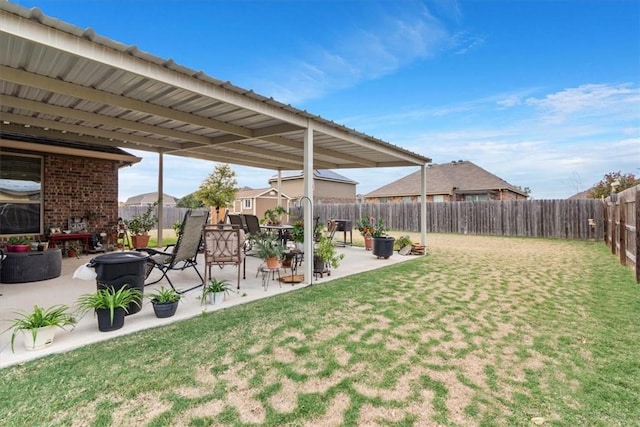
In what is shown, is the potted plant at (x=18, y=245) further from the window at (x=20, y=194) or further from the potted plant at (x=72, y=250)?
the potted plant at (x=72, y=250)

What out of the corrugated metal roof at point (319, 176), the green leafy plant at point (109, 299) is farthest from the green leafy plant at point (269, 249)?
the corrugated metal roof at point (319, 176)

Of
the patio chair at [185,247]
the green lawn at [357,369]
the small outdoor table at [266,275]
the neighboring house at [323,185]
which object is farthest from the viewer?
the neighboring house at [323,185]

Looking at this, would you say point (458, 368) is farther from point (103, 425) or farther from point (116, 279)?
point (116, 279)

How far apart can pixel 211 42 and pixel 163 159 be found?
427 centimetres

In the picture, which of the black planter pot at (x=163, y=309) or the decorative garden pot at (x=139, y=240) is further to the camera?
the decorative garden pot at (x=139, y=240)

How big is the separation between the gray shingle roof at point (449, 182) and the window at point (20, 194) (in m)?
21.3

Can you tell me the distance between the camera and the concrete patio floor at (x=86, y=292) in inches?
113

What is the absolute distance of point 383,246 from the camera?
8023 millimetres

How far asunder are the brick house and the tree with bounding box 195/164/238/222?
48.4 ft

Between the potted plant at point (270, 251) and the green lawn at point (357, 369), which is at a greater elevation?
the potted plant at point (270, 251)

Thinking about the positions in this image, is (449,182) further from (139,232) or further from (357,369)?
(357,369)

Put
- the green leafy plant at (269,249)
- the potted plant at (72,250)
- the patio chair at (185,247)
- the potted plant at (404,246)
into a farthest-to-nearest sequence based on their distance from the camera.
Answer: the potted plant at (404,246) < the potted plant at (72,250) < the green leafy plant at (269,249) < the patio chair at (185,247)

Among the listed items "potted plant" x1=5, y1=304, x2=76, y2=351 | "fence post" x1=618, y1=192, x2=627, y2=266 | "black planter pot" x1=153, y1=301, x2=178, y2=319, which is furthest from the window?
"fence post" x1=618, y1=192, x2=627, y2=266

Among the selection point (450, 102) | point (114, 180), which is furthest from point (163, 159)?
point (450, 102)
